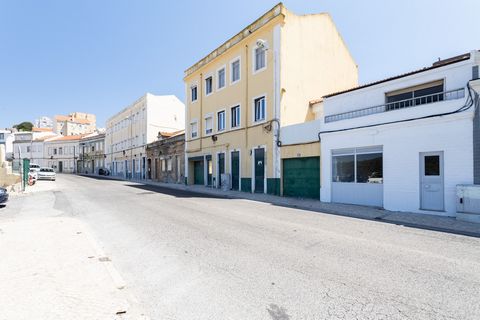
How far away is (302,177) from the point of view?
48.8 feet

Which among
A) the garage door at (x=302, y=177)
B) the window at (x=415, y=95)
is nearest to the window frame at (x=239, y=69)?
the garage door at (x=302, y=177)

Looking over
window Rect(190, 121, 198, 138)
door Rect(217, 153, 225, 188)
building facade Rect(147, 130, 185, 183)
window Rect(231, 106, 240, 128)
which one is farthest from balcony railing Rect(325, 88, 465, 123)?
building facade Rect(147, 130, 185, 183)

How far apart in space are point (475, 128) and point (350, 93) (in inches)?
207

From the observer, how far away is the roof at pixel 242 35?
55.2 ft

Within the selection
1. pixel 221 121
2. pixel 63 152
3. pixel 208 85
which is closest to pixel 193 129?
pixel 208 85

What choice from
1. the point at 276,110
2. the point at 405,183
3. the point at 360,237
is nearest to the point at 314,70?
the point at 276,110

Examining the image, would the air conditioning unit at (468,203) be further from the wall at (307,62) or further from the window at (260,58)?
the window at (260,58)

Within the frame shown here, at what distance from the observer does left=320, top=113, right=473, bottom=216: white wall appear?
30.1 feet

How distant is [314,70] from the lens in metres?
18.7

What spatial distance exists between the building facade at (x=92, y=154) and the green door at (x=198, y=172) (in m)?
32.1

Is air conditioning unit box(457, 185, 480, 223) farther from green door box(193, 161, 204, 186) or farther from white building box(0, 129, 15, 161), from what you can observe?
white building box(0, 129, 15, 161)

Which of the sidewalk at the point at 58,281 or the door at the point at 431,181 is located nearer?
the sidewalk at the point at 58,281

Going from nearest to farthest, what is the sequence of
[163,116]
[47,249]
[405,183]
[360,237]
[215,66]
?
[47,249]
[360,237]
[405,183]
[215,66]
[163,116]

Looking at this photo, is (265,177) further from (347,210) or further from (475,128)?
(475,128)
